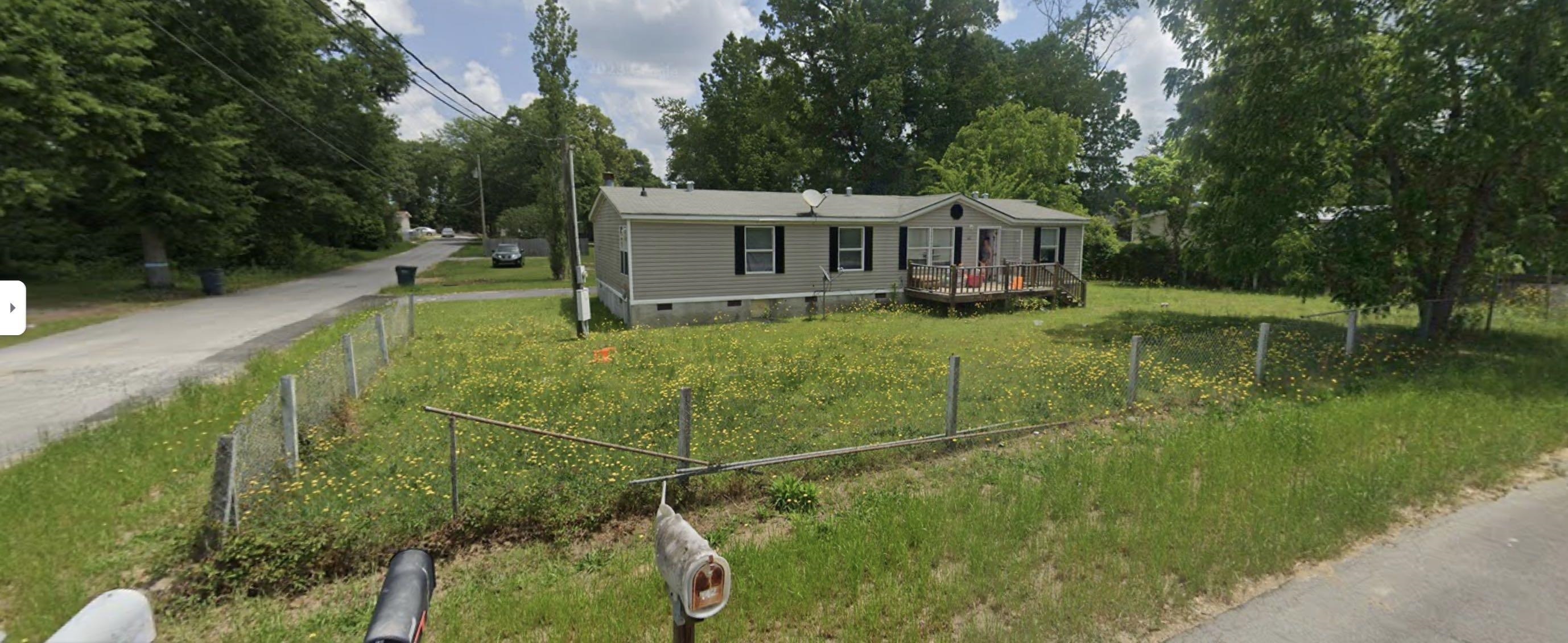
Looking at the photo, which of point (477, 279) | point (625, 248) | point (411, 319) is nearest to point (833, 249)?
point (625, 248)

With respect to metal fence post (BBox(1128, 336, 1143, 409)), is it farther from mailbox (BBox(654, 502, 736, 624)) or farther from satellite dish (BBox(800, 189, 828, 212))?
satellite dish (BBox(800, 189, 828, 212))

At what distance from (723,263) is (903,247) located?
5866 millimetres

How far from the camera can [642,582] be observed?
392 cm

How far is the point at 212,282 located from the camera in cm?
2034

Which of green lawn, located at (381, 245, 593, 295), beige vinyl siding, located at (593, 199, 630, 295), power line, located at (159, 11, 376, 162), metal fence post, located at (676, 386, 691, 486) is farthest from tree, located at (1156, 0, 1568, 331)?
power line, located at (159, 11, 376, 162)

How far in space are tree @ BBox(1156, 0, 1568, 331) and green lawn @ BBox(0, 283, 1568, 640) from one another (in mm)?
2636

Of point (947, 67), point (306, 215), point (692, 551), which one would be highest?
point (947, 67)

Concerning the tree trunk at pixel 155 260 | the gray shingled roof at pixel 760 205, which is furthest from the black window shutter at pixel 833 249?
the tree trunk at pixel 155 260

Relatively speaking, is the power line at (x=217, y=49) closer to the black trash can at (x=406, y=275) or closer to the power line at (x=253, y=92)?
the power line at (x=253, y=92)

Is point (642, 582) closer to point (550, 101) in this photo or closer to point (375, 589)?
point (375, 589)

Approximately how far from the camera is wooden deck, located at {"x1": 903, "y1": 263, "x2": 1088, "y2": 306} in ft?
58.1

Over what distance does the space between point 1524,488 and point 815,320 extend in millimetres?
12545

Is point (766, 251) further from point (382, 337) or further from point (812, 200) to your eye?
point (382, 337)

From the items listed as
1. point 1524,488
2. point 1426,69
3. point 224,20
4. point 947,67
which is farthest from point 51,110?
point 947,67
